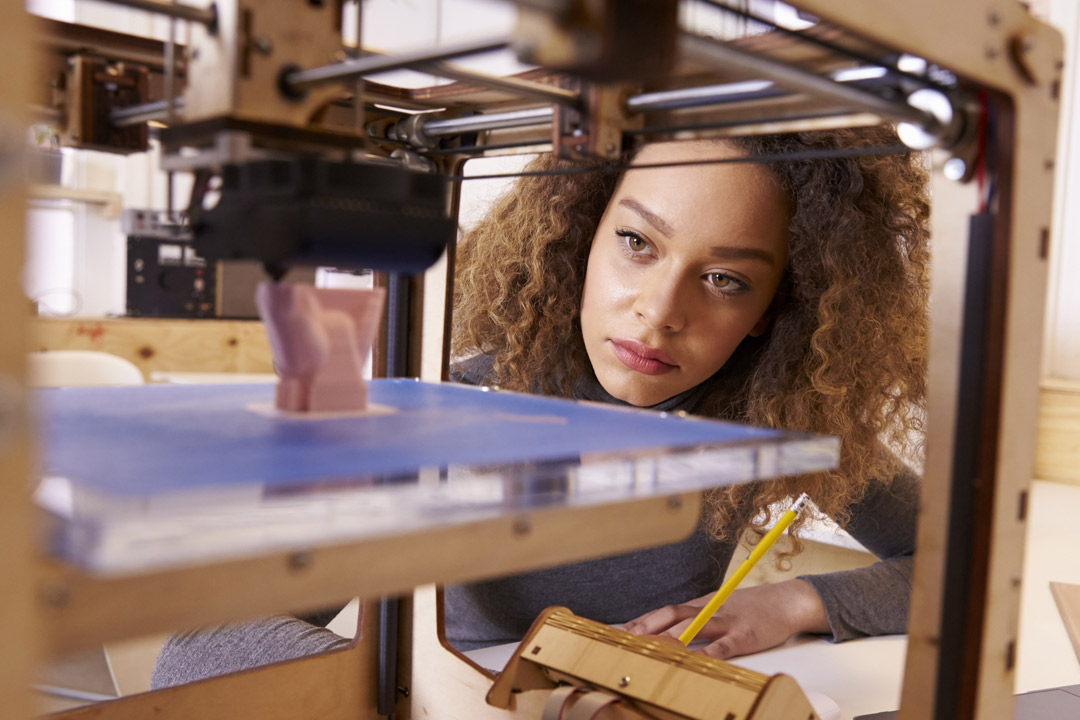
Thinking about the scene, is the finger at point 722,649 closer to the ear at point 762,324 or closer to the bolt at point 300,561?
the ear at point 762,324

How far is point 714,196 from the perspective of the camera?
1.06 m

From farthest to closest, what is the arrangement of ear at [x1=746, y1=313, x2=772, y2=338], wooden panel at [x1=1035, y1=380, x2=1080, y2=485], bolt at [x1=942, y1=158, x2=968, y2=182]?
wooden panel at [x1=1035, y1=380, x2=1080, y2=485] < ear at [x1=746, y1=313, x2=772, y2=338] < bolt at [x1=942, y1=158, x2=968, y2=182]

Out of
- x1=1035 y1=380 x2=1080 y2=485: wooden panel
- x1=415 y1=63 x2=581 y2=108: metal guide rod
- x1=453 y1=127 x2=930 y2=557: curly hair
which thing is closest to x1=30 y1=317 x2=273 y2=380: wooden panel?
x1=453 y1=127 x2=930 y2=557: curly hair

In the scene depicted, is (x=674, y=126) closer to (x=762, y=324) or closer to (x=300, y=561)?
(x=300, y=561)

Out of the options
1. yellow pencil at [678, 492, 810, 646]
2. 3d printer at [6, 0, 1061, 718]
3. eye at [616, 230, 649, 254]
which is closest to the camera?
3d printer at [6, 0, 1061, 718]

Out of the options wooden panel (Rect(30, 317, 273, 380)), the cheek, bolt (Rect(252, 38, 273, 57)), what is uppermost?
bolt (Rect(252, 38, 273, 57))

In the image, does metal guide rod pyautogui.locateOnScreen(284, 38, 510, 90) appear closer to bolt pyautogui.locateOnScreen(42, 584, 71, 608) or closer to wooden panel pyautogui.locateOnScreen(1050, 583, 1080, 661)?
bolt pyautogui.locateOnScreen(42, 584, 71, 608)

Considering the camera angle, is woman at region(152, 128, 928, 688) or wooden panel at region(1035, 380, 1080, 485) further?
wooden panel at region(1035, 380, 1080, 485)

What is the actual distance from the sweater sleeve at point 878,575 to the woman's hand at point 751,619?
0.08ft

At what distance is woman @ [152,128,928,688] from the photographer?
107 cm

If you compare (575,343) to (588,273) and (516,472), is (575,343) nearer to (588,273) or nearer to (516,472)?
(588,273)

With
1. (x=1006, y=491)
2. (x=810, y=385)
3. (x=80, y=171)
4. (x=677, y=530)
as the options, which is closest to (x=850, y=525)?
(x=810, y=385)

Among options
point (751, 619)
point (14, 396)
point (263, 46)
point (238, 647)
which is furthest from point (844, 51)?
point (238, 647)

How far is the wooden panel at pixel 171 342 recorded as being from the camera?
99.5 inches
